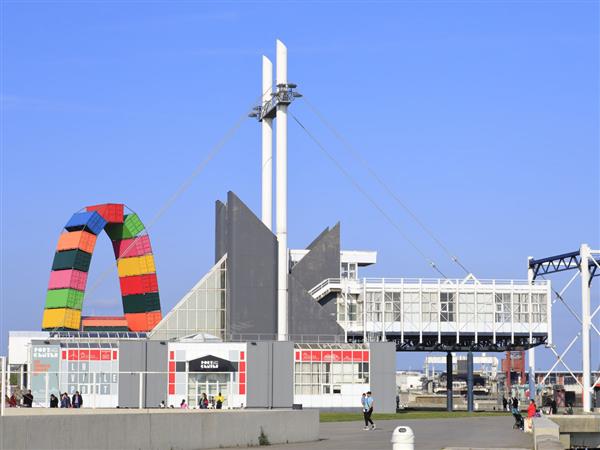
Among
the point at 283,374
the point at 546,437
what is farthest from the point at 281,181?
the point at 546,437

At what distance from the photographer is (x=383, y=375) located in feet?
254

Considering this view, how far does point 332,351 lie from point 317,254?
774 inches

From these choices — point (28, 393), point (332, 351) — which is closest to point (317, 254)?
point (332, 351)

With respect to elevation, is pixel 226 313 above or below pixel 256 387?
above

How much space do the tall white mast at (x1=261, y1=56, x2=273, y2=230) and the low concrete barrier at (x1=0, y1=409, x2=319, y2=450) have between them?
4779 centimetres

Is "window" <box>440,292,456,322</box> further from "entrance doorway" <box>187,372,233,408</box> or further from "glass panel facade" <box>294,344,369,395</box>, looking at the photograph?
"entrance doorway" <box>187,372,233,408</box>

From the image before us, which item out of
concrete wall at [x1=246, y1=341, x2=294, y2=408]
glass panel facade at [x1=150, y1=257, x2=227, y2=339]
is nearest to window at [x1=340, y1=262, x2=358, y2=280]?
glass panel facade at [x1=150, y1=257, x2=227, y2=339]

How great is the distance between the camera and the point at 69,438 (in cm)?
2639

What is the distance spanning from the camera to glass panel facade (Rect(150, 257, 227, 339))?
3270 inches

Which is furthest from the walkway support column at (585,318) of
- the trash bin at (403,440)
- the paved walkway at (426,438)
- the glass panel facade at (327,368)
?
the trash bin at (403,440)

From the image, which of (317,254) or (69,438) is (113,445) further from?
(317,254)

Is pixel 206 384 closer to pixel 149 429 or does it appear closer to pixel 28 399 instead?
pixel 28 399

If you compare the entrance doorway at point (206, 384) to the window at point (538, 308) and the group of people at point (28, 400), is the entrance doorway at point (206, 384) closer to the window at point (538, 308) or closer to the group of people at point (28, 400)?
the group of people at point (28, 400)

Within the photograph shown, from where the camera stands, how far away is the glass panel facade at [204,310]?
8306 centimetres
